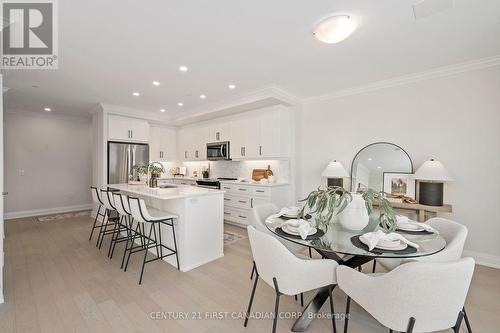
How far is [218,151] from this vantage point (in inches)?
217

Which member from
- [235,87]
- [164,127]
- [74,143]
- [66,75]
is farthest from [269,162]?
[74,143]

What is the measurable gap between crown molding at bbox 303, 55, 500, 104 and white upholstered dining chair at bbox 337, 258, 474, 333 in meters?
3.06

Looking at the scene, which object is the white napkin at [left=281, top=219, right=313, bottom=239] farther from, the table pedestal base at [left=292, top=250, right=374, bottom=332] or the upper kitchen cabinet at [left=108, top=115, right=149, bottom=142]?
the upper kitchen cabinet at [left=108, top=115, right=149, bottom=142]

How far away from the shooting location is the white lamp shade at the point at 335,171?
155 inches

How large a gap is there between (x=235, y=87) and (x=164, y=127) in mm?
3393

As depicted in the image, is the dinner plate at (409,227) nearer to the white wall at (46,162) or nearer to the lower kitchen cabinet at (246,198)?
the lower kitchen cabinet at (246,198)

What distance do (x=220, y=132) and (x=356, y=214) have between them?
4.16 m

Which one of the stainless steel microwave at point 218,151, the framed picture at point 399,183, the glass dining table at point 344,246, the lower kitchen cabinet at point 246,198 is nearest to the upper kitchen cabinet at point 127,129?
the stainless steel microwave at point 218,151

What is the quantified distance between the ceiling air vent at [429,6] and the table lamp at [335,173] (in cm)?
238

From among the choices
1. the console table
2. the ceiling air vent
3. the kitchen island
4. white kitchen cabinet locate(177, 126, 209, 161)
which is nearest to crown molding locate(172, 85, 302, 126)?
white kitchen cabinet locate(177, 126, 209, 161)

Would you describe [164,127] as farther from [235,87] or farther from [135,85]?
[235,87]

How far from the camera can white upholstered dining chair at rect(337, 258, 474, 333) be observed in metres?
1.22

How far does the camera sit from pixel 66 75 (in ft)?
11.3

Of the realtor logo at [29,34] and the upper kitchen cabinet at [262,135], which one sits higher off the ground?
the realtor logo at [29,34]
